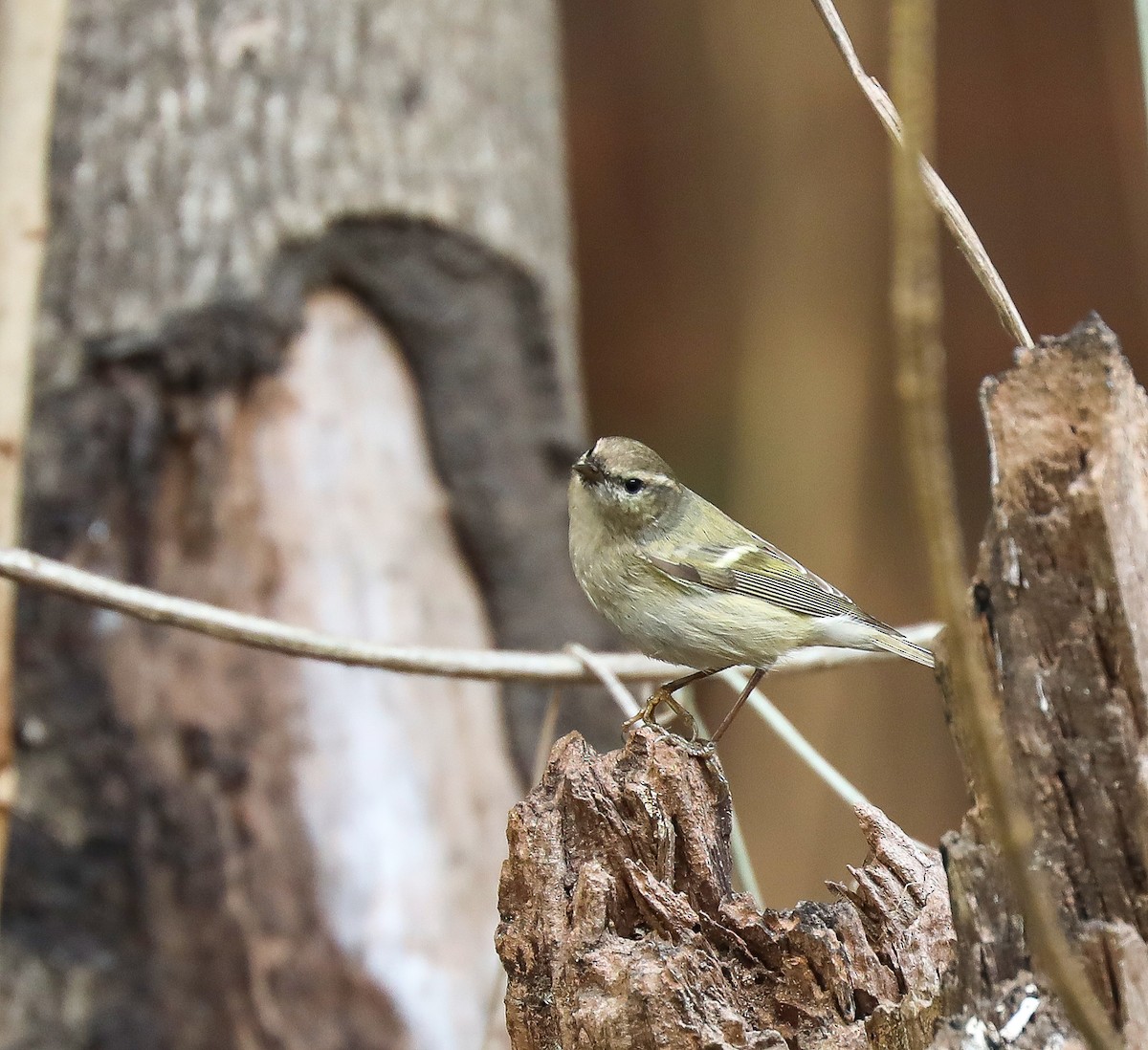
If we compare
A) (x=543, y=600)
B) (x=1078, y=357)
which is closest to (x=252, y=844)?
(x=543, y=600)

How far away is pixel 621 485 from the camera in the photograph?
2.46 meters

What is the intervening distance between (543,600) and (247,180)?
1.41m

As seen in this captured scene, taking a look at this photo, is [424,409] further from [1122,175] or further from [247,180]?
[1122,175]

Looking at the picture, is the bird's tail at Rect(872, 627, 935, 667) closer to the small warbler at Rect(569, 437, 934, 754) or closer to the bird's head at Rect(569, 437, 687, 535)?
the small warbler at Rect(569, 437, 934, 754)

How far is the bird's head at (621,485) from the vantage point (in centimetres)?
245

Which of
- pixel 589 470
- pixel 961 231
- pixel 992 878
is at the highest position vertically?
pixel 961 231

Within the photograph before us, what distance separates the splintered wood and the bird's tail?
91 centimetres

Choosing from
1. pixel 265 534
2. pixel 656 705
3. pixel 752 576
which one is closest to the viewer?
pixel 656 705

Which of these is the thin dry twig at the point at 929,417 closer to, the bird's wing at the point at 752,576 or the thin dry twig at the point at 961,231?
the thin dry twig at the point at 961,231

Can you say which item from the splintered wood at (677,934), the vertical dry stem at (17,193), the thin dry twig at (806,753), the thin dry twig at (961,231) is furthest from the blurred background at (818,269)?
the thin dry twig at (961,231)

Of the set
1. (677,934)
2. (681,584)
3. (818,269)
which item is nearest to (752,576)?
(681,584)

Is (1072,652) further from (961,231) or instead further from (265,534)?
(265,534)

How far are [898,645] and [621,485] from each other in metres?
0.63

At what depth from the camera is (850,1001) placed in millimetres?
1354
